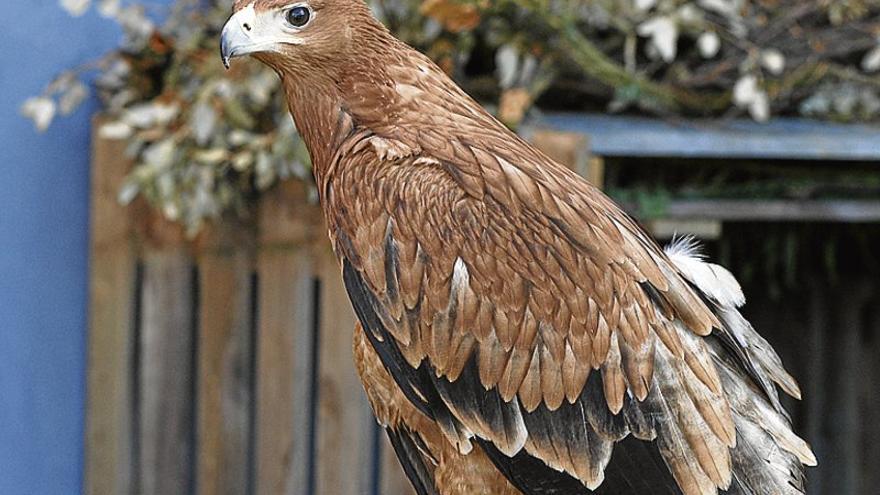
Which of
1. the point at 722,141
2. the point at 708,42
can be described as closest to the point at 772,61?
the point at 708,42

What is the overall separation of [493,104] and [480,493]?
2.04 m

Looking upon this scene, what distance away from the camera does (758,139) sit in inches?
155

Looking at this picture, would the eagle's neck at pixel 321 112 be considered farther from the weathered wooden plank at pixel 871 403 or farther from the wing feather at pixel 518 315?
the weathered wooden plank at pixel 871 403

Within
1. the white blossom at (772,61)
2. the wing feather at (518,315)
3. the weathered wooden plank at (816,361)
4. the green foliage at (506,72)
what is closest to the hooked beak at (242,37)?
the wing feather at (518,315)

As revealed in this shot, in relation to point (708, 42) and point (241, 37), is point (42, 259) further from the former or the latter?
point (241, 37)

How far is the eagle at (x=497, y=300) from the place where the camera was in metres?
2.29

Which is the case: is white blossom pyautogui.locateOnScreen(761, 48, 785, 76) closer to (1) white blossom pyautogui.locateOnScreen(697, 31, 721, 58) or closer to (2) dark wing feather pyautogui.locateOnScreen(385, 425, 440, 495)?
(1) white blossom pyautogui.locateOnScreen(697, 31, 721, 58)

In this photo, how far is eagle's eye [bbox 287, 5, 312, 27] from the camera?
7.54 ft

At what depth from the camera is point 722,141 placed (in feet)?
12.9

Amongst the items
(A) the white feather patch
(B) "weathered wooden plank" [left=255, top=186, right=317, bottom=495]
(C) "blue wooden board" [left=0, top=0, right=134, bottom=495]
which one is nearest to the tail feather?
(A) the white feather patch

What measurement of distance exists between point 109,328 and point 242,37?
7.15ft

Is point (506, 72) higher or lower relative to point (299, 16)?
higher

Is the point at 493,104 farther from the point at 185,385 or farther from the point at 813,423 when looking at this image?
the point at 813,423

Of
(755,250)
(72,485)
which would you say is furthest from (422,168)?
(755,250)
